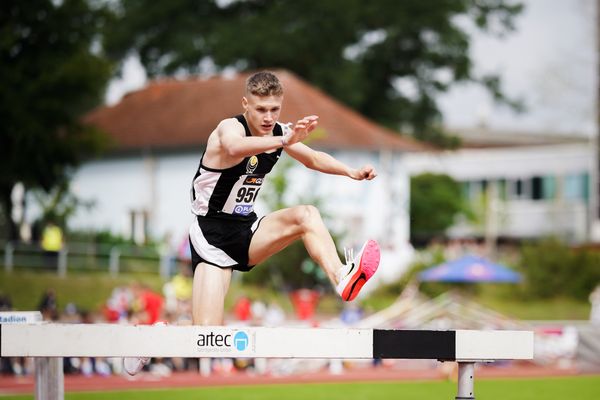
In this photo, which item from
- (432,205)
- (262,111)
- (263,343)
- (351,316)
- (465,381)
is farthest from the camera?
(432,205)

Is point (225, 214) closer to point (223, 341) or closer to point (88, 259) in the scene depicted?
point (223, 341)

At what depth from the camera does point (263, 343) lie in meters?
6.24

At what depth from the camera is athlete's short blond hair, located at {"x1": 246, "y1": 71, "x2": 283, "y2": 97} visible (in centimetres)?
709

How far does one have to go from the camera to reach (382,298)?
A: 33000mm

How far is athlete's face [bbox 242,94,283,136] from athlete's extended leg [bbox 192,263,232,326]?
1035 millimetres

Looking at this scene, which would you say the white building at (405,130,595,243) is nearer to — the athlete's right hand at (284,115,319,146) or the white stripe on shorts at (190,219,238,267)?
the white stripe on shorts at (190,219,238,267)

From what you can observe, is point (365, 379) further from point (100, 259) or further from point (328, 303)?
point (100, 259)

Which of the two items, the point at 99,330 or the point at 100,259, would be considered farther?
the point at 100,259

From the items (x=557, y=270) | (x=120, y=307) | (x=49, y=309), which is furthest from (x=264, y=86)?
(x=557, y=270)

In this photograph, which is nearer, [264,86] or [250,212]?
[264,86]

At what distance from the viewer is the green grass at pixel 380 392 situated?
56.4 feet

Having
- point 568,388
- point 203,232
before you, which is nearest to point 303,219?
point 203,232

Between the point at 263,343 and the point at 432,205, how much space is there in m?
51.3

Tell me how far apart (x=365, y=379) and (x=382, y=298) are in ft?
39.7
